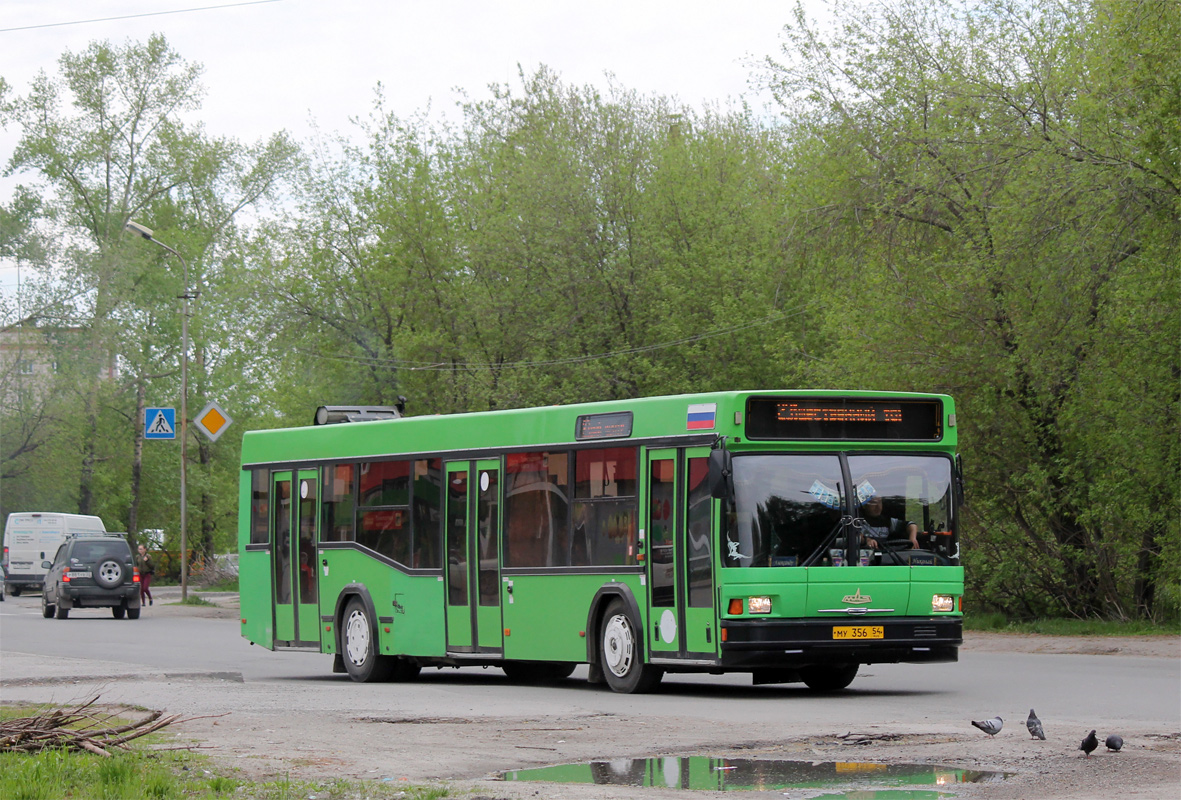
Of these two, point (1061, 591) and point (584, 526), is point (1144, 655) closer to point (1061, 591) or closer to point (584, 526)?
point (1061, 591)

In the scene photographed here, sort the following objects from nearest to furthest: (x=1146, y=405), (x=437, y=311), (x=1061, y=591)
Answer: (x=1146, y=405)
(x=1061, y=591)
(x=437, y=311)

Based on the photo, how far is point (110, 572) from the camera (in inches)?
1463

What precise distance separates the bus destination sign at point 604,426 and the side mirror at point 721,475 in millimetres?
1359

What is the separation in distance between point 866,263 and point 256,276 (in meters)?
21.3

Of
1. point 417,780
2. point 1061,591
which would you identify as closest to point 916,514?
point 417,780

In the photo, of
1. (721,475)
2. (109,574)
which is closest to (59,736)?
(721,475)

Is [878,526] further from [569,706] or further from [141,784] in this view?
[141,784]

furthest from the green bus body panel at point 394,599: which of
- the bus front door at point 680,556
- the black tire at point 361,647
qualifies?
the bus front door at point 680,556

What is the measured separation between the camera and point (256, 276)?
45250 mm

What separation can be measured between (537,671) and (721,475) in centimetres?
519

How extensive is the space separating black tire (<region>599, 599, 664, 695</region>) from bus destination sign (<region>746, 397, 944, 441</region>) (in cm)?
217

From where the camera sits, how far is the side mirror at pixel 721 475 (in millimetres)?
14148

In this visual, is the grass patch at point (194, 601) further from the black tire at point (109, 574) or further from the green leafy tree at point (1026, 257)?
the green leafy tree at point (1026, 257)

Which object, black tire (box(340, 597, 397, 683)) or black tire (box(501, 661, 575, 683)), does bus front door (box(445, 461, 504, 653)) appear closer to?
black tire (box(501, 661, 575, 683))
